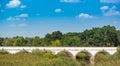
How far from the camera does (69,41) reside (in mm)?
85000

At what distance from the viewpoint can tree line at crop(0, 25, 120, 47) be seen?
8341 cm

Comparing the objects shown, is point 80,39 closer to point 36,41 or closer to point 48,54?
point 36,41

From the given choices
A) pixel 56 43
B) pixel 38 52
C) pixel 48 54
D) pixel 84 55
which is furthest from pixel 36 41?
pixel 48 54

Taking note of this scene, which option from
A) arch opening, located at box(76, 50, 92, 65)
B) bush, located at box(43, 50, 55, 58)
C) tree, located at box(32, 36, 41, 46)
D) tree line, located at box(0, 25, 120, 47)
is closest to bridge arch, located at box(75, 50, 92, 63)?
arch opening, located at box(76, 50, 92, 65)

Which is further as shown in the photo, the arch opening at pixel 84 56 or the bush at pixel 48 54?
the arch opening at pixel 84 56

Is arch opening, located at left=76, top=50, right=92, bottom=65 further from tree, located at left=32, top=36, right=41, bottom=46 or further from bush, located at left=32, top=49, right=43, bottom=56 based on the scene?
tree, located at left=32, top=36, right=41, bottom=46

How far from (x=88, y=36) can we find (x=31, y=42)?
9.83 meters

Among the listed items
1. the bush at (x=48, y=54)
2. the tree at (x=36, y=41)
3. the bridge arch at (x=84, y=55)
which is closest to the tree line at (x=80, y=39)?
the tree at (x=36, y=41)

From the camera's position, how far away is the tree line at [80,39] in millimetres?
83406

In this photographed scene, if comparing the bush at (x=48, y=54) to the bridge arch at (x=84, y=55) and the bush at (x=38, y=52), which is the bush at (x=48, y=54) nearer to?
the bush at (x=38, y=52)

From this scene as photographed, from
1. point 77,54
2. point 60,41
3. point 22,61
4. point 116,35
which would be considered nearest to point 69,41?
point 60,41

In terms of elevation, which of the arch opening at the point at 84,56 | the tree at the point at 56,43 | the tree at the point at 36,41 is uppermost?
the tree at the point at 36,41

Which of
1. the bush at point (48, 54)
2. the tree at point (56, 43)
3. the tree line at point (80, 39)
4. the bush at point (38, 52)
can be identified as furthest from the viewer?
the tree line at point (80, 39)

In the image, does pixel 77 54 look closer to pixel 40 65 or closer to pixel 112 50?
pixel 112 50
